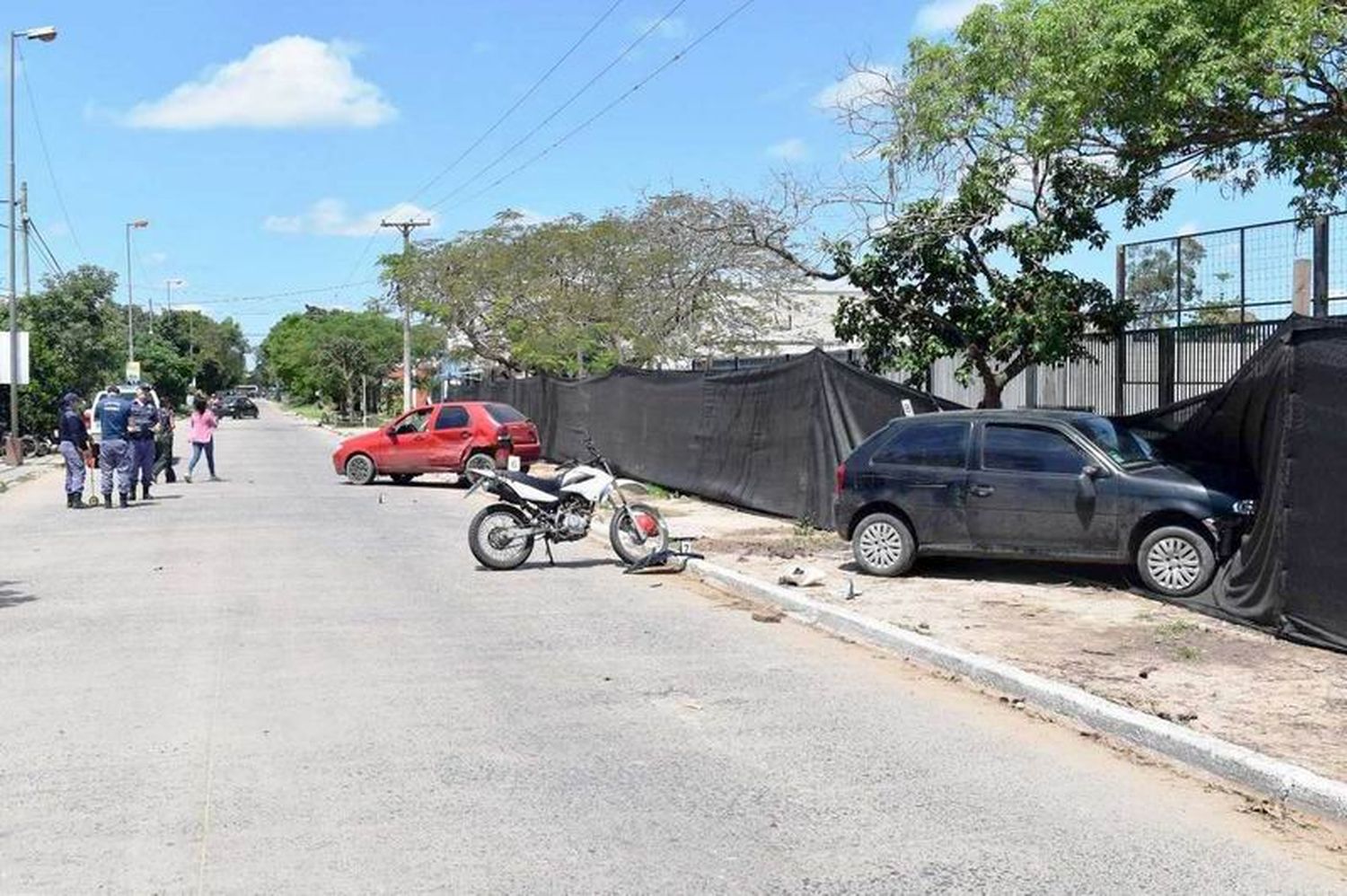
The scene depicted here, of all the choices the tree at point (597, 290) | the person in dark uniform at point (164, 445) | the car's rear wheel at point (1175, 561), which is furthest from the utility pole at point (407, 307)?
the car's rear wheel at point (1175, 561)

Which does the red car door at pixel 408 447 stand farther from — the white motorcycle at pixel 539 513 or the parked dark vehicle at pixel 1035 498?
the parked dark vehicle at pixel 1035 498

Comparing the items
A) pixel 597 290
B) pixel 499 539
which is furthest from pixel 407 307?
pixel 499 539

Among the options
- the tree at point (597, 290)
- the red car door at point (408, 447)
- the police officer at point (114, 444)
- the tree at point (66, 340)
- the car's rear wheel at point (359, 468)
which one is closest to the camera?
the police officer at point (114, 444)

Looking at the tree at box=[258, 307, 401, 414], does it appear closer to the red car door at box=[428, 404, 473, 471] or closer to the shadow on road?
the red car door at box=[428, 404, 473, 471]

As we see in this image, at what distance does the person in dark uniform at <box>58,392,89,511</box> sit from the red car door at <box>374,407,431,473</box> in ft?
20.0

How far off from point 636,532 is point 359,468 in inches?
539

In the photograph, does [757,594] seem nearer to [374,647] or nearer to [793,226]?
[374,647]

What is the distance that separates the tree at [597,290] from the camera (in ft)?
→ 117

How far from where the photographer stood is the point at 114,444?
20.5 m

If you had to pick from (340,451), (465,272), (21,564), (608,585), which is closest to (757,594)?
(608,585)

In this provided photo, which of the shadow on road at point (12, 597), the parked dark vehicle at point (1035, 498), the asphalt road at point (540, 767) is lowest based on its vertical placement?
the asphalt road at point (540, 767)

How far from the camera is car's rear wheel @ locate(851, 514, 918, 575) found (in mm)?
12039

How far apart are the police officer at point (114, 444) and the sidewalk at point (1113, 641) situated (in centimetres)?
1055

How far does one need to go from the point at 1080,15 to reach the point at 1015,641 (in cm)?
535
